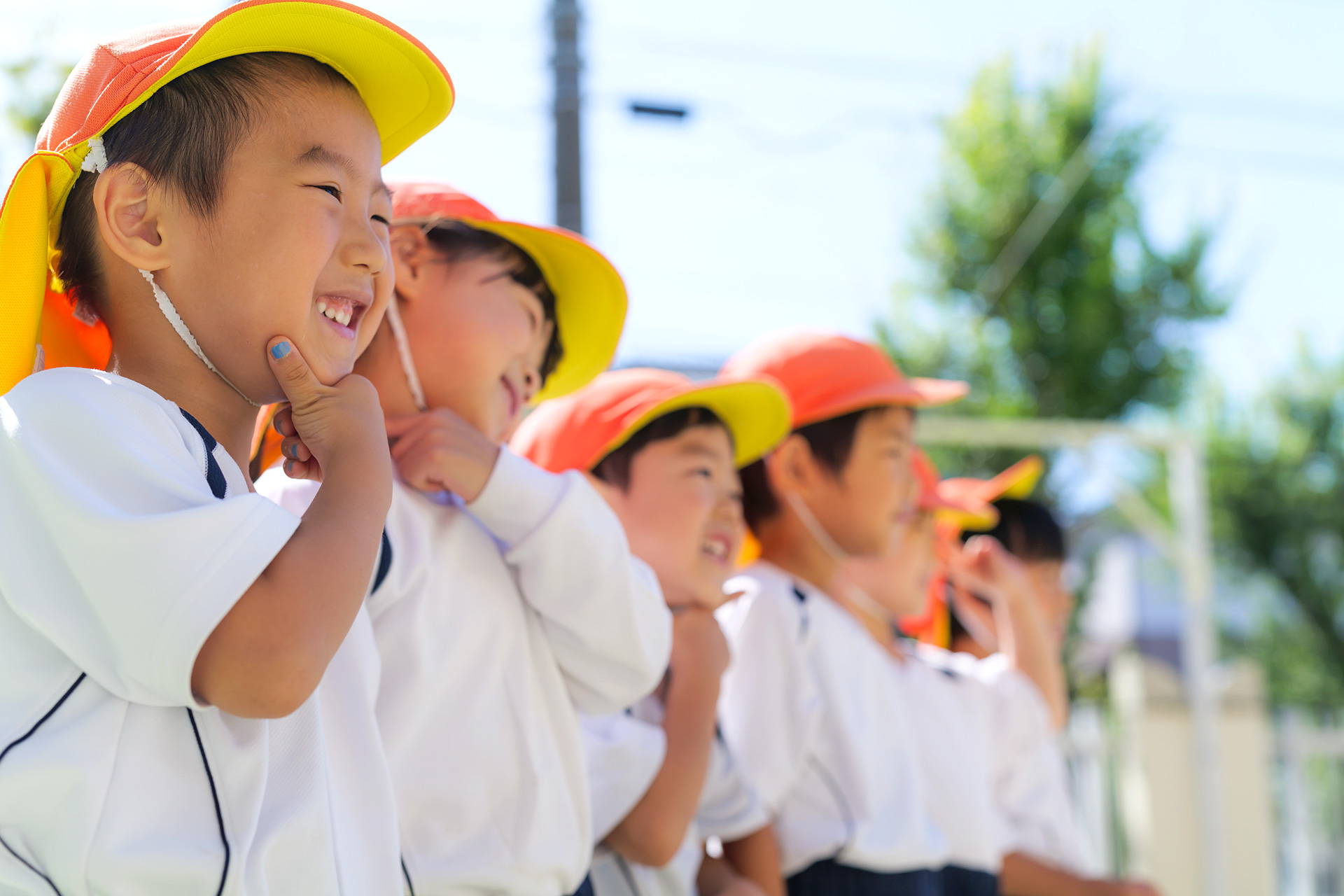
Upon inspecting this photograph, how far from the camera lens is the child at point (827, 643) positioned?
2.97 meters

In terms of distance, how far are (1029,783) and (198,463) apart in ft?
11.7

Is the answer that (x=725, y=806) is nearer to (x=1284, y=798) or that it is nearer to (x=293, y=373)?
(x=293, y=373)

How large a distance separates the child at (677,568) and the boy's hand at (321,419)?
1.05m

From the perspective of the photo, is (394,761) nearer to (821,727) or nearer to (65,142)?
(65,142)

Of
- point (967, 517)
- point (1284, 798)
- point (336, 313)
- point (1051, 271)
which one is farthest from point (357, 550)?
point (1051, 271)

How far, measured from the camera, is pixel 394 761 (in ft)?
5.78

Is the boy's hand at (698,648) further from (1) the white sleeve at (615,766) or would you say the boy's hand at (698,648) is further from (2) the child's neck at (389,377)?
(2) the child's neck at (389,377)

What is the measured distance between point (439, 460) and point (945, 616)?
3730 millimetres

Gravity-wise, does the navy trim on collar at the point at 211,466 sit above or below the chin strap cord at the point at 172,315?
below

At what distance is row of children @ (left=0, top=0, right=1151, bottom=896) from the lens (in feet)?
4.08

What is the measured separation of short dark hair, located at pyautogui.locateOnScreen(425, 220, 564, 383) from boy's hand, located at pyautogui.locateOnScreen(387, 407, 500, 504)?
0.33 m

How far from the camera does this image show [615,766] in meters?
2.32

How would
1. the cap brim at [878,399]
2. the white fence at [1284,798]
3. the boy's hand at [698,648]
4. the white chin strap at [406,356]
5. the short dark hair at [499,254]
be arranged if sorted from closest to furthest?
the white chin strap at [406,356] < the short dark hair at [499,254] < the boy's hand at [698,648] < the cap brim at [878,399] < the white fence at [1284,798]

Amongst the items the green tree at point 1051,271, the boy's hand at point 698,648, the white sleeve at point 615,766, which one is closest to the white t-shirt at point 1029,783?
the boy's hand at point 698,648
